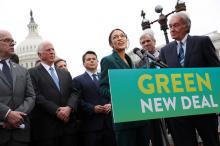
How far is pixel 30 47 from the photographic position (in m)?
95.8

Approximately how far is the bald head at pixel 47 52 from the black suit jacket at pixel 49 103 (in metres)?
0.13

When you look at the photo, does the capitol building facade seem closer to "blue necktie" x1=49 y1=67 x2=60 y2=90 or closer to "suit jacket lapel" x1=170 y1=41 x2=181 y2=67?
"blue necktie" x1=49 y1=67 x2=60 y2=90

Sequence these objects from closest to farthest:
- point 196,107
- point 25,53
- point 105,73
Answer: point 196,107 < point 105,73 < point 25,53

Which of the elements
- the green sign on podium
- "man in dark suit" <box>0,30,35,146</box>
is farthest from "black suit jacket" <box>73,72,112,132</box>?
the green sign on podium

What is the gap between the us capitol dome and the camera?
91.6 metres

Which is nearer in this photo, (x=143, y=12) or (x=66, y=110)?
(x=66, y=110)

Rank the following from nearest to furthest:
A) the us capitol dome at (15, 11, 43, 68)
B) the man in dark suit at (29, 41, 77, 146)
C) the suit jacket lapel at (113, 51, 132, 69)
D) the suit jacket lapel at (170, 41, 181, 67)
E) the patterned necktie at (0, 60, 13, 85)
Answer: the suit jacket lapel at (170, 41, 181, 67) < the suit jacket lapel at (113, 51, 132, 69) < the patterned necktie at (0, 60, 13, 85) < the man in dark suit at (29, 41, 77, 146) < the us capitol dome at (15, 11, 43, 68)

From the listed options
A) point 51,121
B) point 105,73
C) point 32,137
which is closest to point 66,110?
point 51,121

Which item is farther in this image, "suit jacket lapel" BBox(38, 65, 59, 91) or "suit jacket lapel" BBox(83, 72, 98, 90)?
"suit jacket lapel" BBox(83, 72, 98, 90)

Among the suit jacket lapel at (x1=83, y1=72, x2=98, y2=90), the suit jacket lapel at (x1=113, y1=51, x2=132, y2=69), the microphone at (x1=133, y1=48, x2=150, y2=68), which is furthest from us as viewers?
the suit jacket lapel at (x1=83, y1=72, x2=98, y2=90)

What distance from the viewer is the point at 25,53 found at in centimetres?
9475

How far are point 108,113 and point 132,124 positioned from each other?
1.17 m

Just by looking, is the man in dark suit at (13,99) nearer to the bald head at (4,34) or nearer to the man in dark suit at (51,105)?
the bald head at (4,34)

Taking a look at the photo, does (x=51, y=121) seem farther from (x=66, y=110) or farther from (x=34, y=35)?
(x=34, y=35)
